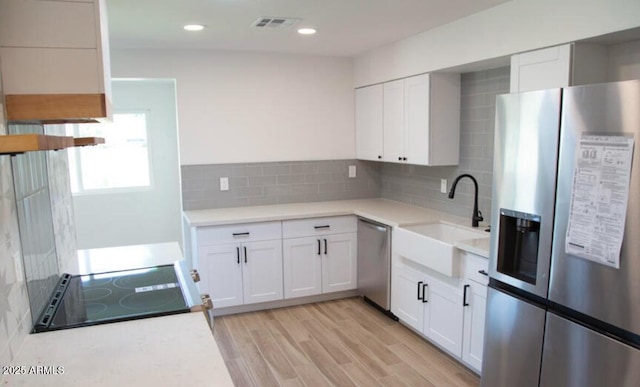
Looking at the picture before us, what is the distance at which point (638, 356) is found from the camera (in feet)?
5.29

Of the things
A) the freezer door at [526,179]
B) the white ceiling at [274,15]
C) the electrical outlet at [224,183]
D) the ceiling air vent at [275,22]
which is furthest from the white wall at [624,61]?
the electrical outlet at [224,183]

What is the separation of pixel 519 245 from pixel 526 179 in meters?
0.33

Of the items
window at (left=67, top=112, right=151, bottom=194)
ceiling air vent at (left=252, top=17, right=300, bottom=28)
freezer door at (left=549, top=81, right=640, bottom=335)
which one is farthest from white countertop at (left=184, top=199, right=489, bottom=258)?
window at (left=67, top=112, right=151, bottom=194)

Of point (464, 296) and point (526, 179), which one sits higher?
point (526, 179)

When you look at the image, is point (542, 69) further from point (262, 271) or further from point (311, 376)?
point (262, 271)

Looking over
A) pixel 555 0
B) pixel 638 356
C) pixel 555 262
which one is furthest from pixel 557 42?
pixel 638 356

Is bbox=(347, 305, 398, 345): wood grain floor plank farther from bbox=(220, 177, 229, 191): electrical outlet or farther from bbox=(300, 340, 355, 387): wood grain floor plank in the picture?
bbox=(220, 177, 229, 191): electrical outlet

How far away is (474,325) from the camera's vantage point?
285 centimetres

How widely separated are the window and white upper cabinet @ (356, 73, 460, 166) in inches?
131

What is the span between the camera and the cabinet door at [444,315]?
300 centimetres

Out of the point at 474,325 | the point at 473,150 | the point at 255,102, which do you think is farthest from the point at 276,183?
the point at 474,325

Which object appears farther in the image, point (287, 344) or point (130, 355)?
point (287, 344)

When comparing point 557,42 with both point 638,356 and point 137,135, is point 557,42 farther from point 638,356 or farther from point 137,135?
point 137,135

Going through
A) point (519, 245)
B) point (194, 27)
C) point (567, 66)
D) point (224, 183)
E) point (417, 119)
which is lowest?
point (519, 245)
